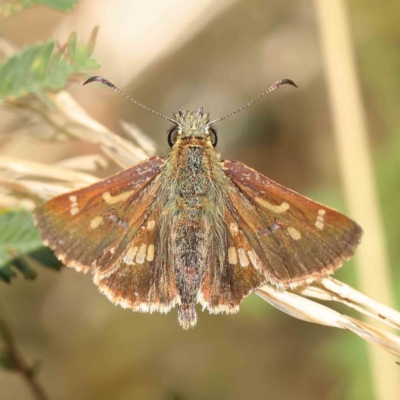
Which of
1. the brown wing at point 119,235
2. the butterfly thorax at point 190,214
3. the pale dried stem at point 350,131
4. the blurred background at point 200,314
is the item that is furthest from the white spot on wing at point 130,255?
the blurred background at point 200,314

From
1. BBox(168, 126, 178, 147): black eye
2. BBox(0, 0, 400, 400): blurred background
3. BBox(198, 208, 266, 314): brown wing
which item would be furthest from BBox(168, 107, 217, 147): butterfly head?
BBox(0, 0, 400, 400): blurred background

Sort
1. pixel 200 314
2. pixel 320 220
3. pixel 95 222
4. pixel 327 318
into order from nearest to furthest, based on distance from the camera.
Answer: pixel 327 318, pixel 320 220, pixel 95 222, pixel 200 314

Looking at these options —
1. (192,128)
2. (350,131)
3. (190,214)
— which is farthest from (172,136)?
(350,131)

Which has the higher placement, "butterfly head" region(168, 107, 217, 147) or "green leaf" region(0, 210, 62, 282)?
"butterfly head" region(168, 107, 217, 147)

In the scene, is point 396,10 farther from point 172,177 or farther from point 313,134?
point 172,177

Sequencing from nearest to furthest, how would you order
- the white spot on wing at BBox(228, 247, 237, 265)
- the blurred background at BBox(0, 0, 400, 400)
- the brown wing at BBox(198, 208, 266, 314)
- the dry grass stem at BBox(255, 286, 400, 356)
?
the dry grass stem at BBox(255, 286, 400, 356) < the brown wing at BBox(198, 208, 266, 314) < the white spot on wing at BBox(228, 247, 237, 265) < the blurred background at BBox(0, 0, 400, 400)

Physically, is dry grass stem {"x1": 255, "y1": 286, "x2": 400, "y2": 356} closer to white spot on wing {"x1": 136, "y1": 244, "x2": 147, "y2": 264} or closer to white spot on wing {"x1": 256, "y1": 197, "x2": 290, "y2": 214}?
white spot on wing {"x1": 256, "y1": 197, "x2": 290, "y2": 214}

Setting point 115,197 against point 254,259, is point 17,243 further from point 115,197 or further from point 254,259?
point 254,259

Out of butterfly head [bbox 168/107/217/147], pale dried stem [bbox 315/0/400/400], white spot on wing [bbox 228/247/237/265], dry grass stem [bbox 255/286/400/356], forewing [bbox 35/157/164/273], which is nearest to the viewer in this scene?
dry grass stem [bbox 255/286/400/356]
